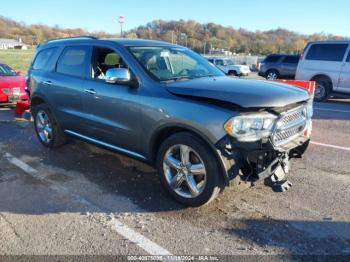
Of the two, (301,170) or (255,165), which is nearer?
(255,165)

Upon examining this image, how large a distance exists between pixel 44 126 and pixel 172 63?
9.37 ft

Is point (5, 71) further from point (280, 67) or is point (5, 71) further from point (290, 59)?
point (290, 59)

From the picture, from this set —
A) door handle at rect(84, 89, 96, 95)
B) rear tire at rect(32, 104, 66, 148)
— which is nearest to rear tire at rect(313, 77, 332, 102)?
rear tire at rect(32, 104, 66, 148)

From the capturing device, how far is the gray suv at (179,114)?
3.47 metres

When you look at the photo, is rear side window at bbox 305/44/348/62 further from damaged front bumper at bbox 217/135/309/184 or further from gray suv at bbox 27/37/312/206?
damaged front bumper at bbox 217/135/309/184

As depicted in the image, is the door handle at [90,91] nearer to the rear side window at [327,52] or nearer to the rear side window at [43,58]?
the rear side window at [43,58]

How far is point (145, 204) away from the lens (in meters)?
4.03

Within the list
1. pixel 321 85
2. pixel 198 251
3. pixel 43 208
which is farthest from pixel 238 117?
pixel 321 85

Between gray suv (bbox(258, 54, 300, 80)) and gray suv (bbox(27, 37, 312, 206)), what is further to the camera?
gray suv (bbox(258, 54, 300, 80))

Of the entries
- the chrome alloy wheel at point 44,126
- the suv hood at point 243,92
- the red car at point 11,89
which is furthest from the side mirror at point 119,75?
the red car at point 11,89

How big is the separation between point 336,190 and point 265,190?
0.87m

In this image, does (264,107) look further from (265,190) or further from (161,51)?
(161,51)

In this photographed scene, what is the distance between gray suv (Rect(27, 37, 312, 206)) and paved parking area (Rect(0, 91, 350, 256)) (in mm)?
389

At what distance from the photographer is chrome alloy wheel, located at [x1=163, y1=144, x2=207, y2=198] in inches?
149
